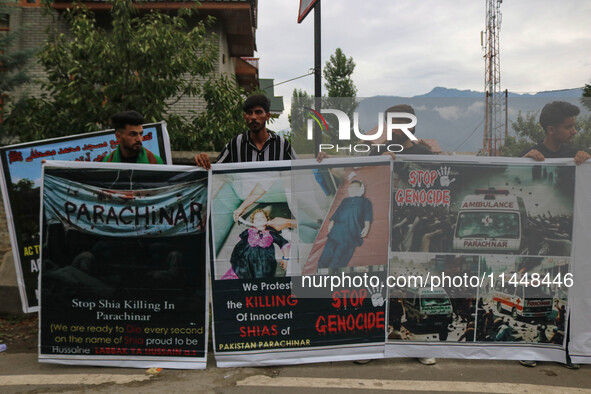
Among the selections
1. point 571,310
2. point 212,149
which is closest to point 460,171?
point 571,310

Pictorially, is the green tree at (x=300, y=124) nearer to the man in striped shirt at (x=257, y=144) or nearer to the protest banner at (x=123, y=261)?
the man in striped shirt at (x=257, y=144)

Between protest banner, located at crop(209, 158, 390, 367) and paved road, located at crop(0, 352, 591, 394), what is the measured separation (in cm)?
23

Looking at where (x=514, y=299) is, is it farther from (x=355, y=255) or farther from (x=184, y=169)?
(x=184, y=169)

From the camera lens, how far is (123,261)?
3.92 metres

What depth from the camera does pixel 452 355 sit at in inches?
154

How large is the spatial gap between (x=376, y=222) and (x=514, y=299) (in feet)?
4.19

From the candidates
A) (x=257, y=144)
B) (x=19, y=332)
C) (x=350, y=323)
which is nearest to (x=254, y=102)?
(x=257, y=144)

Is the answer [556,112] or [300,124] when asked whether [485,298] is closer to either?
[556,112]

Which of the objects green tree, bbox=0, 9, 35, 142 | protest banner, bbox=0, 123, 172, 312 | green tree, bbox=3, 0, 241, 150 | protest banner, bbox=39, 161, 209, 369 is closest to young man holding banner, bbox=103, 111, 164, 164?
protest banner, bbox=39, 161, 209, 369

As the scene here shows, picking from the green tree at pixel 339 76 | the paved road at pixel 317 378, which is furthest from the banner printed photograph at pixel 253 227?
the green tree at pixel 339 76

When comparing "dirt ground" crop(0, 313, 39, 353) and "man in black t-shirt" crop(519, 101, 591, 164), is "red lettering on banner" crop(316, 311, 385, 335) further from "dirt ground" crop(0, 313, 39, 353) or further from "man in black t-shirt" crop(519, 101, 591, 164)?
"dirt ground" crop(0, 313, 39, 353)

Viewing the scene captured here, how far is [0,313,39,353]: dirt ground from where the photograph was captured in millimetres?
4336

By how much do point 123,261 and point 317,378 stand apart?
1.79m

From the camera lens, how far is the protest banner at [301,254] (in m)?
3.90
